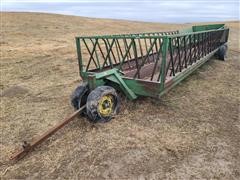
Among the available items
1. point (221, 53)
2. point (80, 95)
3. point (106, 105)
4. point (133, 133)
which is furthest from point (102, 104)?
point (221, 53)

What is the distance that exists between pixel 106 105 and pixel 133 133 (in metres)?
0.73

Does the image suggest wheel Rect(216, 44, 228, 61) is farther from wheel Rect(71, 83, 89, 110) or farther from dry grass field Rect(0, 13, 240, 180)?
wheel Rect(71, 83, 89, 110)

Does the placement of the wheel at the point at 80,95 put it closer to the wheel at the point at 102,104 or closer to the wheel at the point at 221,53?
the wheel at the point at 102,104

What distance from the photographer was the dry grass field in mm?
3648

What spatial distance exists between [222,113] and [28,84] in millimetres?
5464

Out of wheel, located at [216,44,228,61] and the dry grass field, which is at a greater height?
wheel, located at [216,44,228,61]

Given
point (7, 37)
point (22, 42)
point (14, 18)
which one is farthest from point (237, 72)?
point (14, 18)

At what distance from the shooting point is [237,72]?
8539mm

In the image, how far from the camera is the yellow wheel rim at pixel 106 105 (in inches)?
182

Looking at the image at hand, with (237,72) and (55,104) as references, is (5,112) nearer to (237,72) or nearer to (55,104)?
(55,104)

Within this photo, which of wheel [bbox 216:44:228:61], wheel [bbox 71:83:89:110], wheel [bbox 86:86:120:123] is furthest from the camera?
wheel [bbox 216:44:228:61]

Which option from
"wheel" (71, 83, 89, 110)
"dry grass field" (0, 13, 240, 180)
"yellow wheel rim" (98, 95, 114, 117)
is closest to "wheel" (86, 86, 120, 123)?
"yellow wheel rim" (98, 95, 114, 117)

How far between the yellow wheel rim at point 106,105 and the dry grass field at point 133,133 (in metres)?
0.23

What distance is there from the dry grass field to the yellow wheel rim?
226 mm
